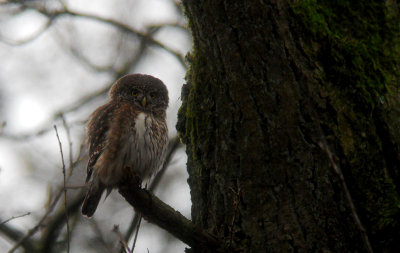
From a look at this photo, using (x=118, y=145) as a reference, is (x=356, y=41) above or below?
below

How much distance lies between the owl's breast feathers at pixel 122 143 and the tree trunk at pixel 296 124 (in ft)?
4.57

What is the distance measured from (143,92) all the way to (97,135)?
1019 mm

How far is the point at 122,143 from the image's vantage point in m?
4.18

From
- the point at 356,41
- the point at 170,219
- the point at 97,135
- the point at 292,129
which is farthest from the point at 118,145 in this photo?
the point at 356,41

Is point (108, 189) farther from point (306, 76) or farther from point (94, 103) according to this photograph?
point (94, 103)

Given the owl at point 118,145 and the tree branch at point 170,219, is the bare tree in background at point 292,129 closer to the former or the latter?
the tree branch at point 170,219

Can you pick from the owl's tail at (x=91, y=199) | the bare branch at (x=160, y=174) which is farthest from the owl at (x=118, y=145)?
the bare branch at (x=160, y=174)

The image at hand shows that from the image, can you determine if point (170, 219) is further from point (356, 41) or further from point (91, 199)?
point (91, 199)

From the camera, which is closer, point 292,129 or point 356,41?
point 292,129

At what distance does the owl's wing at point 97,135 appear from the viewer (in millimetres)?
4242

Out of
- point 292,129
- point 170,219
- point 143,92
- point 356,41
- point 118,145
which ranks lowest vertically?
point 170,219

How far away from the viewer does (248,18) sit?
2701mm

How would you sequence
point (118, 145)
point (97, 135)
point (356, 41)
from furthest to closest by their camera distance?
point (97, 135) < point (118, 145) < point (356, 41)

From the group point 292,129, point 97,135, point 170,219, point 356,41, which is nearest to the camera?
point 170,219
